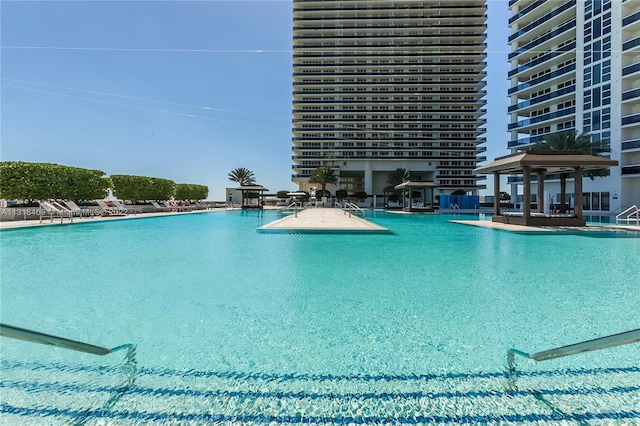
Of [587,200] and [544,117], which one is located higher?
[544,117]

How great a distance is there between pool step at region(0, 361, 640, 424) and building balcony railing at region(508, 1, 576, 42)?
53976 mm

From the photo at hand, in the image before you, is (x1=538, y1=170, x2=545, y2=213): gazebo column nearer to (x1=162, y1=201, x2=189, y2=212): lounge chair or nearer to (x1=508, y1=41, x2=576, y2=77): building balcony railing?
(x1=508, y1=41, x2=576, y2=77): building balcony railing

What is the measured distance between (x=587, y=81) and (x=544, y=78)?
21.5 feet

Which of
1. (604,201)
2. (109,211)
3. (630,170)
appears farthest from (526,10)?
(109,211)

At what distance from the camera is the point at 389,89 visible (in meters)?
67.9

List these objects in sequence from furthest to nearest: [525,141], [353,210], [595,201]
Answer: [525,141] → [595,201] → [353,210]

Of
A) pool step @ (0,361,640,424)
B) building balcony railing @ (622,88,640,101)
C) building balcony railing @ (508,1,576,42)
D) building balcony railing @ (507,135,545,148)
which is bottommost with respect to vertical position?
pool step @ (0,361,640,424)

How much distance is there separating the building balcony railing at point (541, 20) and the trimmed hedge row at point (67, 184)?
5422 cm

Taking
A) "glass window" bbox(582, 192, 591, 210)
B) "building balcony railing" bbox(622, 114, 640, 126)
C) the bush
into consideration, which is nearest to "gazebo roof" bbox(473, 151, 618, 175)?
"building balcony railing" bbox(622, 114, 640, 126)

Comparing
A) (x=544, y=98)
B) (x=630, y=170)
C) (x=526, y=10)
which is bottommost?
(x=630, y=170)

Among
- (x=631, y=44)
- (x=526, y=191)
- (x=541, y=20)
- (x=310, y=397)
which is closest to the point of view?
(x=310, y=397)

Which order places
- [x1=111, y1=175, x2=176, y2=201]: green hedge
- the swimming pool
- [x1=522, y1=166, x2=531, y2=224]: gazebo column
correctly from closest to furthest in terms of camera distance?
the swimming pool
[x1=522, y1=166, x2=531, y2=224]: gazebo column
[x1=111, y1=175, x2=176, y2=201]: green hedge

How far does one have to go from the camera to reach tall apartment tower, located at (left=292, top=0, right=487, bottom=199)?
66.5 meters

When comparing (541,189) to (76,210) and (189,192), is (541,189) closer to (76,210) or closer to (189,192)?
(76,210)
